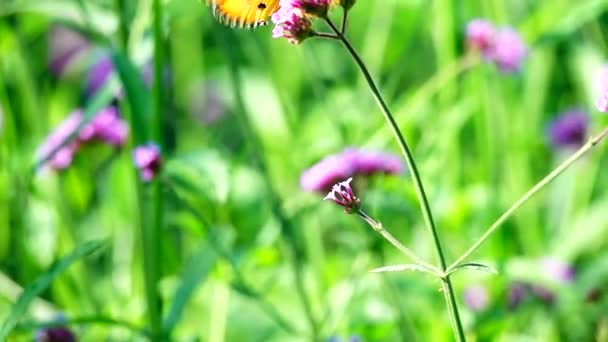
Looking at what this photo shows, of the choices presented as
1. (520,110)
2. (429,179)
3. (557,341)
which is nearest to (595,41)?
(520,110)

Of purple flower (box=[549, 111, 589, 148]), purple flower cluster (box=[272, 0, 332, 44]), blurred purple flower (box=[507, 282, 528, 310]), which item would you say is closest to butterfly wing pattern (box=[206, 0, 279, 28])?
purple flower cluster (box=[272, 0, 332, 44])

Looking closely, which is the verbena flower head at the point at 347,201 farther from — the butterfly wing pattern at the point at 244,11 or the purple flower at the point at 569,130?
the purple flower at the point at 569,130

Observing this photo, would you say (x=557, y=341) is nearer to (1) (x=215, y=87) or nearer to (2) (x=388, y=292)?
(2) (x=388, y=292)

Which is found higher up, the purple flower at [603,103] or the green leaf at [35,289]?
the purple flower at [603,103]

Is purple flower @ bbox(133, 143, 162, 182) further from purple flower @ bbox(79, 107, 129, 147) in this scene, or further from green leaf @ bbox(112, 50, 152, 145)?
purple flower @ bbox(79, 107, 129, 147)

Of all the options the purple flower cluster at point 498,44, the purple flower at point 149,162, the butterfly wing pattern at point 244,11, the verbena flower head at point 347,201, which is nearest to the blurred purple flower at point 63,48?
the purple flower cluster at point 498,44

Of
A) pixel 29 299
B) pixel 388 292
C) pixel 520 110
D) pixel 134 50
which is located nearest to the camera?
pixel 29 299
